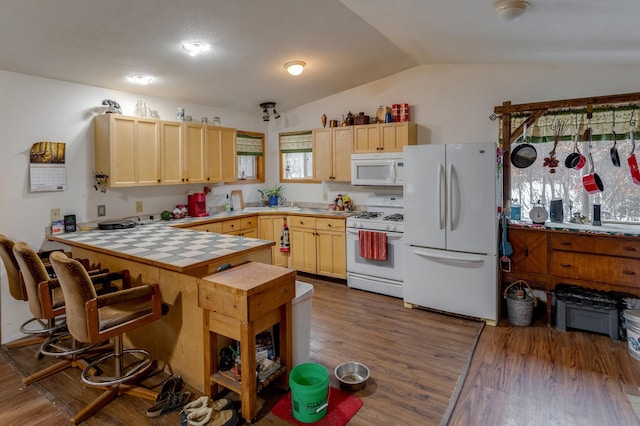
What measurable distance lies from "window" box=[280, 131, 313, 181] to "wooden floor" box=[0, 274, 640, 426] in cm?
273

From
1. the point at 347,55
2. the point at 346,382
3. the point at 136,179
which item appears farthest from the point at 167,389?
the point at 347,55

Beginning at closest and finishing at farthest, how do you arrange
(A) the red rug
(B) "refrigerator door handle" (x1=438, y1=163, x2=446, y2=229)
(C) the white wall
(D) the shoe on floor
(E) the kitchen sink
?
(D) the shoe on floor, (A) the red rug, (C) the white wall, (B) "refrigerator door handle" (x1=438, y1=163, x2=446, y2=229), (E) the kitchen sink

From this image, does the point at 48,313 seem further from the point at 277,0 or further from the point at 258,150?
the point at 258,150

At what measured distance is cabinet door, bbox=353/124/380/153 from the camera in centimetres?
455

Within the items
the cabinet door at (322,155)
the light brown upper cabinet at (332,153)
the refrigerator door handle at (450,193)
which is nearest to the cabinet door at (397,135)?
the light brown upper cabinet at (332,153)

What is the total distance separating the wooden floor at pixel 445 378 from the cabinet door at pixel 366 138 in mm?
2157

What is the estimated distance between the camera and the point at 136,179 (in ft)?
12.8

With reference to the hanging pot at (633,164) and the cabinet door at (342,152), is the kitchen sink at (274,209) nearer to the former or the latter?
the cabinet door at (342,152)

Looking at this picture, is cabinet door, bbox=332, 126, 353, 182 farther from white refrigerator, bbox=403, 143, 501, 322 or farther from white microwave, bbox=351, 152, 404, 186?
white refrigerator, bbox=403, 143, 501, 322

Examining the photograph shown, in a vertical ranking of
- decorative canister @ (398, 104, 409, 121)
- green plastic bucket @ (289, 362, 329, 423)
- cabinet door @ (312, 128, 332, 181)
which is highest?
decorative canister @ (398, 104, 409, 121)

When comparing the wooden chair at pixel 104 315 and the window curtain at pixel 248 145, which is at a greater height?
the window curtain at pixel 248 145

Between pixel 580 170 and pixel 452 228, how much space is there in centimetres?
144

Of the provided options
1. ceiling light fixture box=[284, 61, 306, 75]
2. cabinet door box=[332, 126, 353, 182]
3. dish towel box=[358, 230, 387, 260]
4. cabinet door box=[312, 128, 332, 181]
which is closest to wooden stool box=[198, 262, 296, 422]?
dish towel box=[358, 230, 387, 260]

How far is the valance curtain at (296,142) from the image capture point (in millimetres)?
5516
